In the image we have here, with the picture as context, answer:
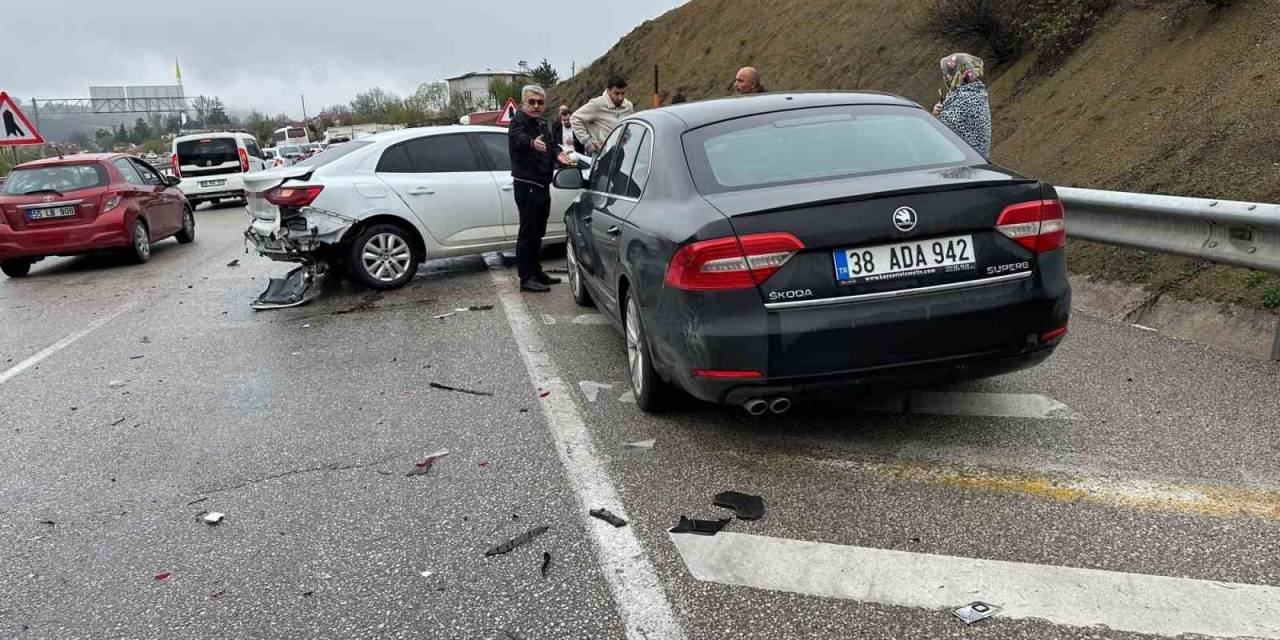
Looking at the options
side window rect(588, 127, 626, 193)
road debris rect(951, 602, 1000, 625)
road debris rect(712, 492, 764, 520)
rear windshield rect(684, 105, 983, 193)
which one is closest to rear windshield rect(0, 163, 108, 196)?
side window rect(588, 127, 626, 193)

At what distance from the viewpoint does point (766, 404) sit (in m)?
3.85

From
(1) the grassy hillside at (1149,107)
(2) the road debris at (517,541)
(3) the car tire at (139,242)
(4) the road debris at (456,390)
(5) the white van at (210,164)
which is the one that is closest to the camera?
(2) the road debris at (517,541)

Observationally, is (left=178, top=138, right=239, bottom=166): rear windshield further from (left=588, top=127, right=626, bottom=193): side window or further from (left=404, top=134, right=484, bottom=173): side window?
(left=588, top=127, right=626, bottom=193): side window

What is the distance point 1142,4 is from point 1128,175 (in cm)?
502

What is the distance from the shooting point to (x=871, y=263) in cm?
367

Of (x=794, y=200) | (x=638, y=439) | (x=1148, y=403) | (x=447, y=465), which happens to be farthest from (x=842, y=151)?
(x=447, y=465)

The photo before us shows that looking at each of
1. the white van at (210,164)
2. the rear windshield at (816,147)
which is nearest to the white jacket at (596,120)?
the rear windshield at (816,147)

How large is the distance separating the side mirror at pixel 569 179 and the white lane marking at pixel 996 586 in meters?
3.83

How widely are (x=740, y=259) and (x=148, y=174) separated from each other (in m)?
13.0

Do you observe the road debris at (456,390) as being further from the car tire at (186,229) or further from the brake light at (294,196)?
the car tire at (186,229)

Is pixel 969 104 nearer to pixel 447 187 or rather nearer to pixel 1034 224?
pixel 1034 224

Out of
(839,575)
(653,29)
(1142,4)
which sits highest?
(653,29)

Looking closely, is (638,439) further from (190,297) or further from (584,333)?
(190,297)

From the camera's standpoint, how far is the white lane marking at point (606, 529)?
2.83 m
